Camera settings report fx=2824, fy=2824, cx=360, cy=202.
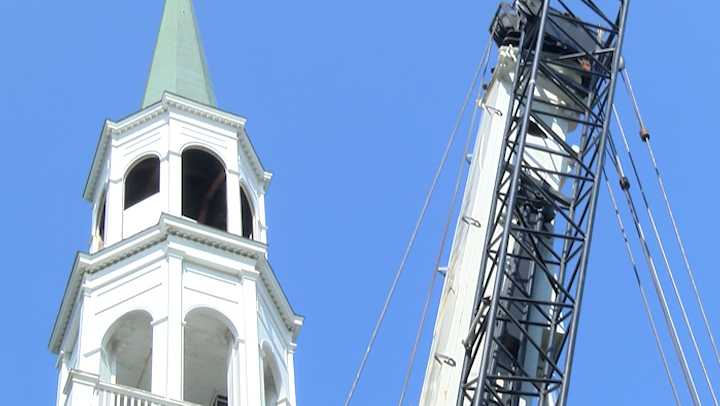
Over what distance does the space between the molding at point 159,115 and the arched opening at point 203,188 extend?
3.72ft

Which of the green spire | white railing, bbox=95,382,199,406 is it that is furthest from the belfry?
the green spire

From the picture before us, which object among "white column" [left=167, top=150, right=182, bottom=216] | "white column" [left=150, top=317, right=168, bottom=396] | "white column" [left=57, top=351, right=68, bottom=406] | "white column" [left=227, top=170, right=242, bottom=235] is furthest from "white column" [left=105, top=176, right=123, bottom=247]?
"white column" [left=150, top=317, right=168, bottom=396]

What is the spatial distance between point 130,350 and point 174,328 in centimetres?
298

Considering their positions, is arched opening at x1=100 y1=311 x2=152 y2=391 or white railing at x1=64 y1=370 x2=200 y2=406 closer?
white railing at x1=64 y1=370 x2=200 y2=406

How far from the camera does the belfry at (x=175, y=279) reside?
7362 cm

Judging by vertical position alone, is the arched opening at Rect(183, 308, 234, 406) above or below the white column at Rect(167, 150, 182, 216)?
below

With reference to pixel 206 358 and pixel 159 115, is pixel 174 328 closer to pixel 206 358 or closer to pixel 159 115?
pixel 206 358

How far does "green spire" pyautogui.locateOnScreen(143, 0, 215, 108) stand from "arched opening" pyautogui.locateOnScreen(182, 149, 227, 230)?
2540 millimetres

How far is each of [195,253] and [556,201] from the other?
458 inches

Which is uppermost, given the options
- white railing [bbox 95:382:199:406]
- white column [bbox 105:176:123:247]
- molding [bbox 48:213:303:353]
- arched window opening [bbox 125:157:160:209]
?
arched window opening [bbox 125:157:160:209]

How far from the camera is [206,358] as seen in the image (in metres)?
76.9

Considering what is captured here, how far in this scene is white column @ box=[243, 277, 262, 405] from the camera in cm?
7306

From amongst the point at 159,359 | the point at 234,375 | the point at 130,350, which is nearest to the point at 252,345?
the point at 234,375

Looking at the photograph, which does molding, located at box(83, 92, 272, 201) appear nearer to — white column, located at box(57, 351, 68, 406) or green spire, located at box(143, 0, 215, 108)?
green spire, located at box(143, 0, 215, 108)
